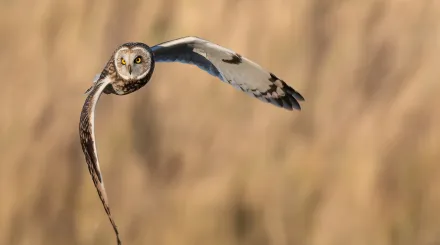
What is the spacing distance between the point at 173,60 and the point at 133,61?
0.32 m

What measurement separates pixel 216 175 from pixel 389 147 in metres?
0.62

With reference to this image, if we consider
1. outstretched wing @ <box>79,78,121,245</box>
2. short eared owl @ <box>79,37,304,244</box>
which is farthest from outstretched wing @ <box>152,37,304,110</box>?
outstretched wing @ <box>79,78,121,245</box>

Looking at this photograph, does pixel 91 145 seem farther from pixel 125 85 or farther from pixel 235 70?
pixel 235 70

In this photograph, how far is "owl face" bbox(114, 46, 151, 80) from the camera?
9.86ft

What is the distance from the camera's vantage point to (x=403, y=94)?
400 cm

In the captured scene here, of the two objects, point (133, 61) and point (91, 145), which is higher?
point (133, 61)

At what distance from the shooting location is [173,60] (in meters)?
3.32

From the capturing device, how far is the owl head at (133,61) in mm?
3006

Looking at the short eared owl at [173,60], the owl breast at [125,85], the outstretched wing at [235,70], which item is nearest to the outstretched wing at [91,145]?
the short eared owl at [173,60]

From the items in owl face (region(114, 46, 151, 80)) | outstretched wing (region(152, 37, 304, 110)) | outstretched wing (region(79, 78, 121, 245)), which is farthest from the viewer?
outstretched wing (region(152, 37, 304, 110))

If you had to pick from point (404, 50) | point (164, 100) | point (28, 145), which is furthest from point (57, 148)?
point (404, 50)

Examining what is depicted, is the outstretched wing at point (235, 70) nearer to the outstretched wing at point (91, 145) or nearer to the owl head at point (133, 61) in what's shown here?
the owl head at point (133, 61)

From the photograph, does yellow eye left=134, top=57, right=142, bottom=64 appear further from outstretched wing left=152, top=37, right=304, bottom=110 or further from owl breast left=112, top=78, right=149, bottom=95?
outstretched wing left=152, top=37, right=304, bottom=110

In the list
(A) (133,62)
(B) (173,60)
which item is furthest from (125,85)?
(B) (173,60)
